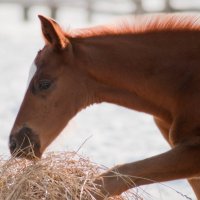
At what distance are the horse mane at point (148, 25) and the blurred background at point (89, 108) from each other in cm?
21

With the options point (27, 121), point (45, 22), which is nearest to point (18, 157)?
point (27, 121)

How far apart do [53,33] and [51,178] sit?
4.15 feet

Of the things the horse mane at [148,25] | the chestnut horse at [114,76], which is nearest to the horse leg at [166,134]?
the chestnut horse at [114,76]

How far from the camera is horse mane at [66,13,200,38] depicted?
22.6 feet

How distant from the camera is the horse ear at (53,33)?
6699 millimetres

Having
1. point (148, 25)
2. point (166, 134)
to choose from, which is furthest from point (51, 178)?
point (148, 25)

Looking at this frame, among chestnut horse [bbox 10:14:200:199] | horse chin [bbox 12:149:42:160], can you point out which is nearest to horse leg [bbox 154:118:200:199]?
chestnut horse [bbox 10:14:200:199]

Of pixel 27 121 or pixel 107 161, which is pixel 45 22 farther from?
pixel 107 161

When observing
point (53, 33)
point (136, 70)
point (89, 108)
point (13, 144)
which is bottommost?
point (89, 108)

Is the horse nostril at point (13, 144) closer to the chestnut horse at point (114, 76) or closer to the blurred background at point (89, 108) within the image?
the chestnut horse at point (114, 76)

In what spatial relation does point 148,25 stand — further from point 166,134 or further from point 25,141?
point 25,141

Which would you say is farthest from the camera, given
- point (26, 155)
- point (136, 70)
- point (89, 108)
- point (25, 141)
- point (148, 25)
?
point (89, 108)

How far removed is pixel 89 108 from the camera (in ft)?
42.7

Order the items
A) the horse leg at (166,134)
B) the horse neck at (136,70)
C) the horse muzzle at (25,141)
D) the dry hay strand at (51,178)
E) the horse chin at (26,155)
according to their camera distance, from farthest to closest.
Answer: the horse leg at (166,134), the horse neck at (136,70), the horse muzzle at (25,141), the horse chin at (26,155), the dry hay strand at (51,178)
